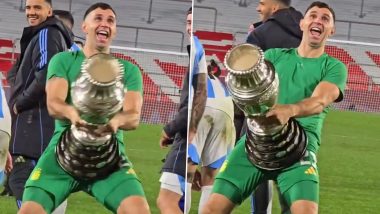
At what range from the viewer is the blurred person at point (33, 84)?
9.18 feet

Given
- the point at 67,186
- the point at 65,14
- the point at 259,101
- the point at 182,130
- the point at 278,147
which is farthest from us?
the point at 182,130

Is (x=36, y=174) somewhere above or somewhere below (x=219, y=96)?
below

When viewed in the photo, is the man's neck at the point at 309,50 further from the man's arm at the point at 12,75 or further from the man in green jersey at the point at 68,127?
the man's arm at the point at 12,75

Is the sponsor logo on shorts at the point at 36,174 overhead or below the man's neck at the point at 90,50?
below

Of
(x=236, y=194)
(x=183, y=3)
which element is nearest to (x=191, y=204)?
(x=236, y=194)

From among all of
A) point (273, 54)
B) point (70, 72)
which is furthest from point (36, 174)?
point (273, 54)

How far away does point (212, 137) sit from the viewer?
3000mm

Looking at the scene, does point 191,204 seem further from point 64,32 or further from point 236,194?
point 64,32

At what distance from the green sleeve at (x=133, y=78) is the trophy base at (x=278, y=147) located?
0.36 meters

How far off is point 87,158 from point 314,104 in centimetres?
62

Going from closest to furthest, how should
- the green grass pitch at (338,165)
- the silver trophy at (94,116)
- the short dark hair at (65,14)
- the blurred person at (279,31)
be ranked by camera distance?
the silver trophy at (94,116) → the blurred person at (279,31) → the short dark hair at (65,14) → the green grass pitch at (338,165)

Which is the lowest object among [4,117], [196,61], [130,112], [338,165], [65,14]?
[338,165]

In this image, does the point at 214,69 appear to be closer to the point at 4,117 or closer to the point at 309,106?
the point at 309,106

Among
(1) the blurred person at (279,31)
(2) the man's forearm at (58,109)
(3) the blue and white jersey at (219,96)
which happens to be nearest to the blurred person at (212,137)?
(3) the blue and white jersey at (219,96)
